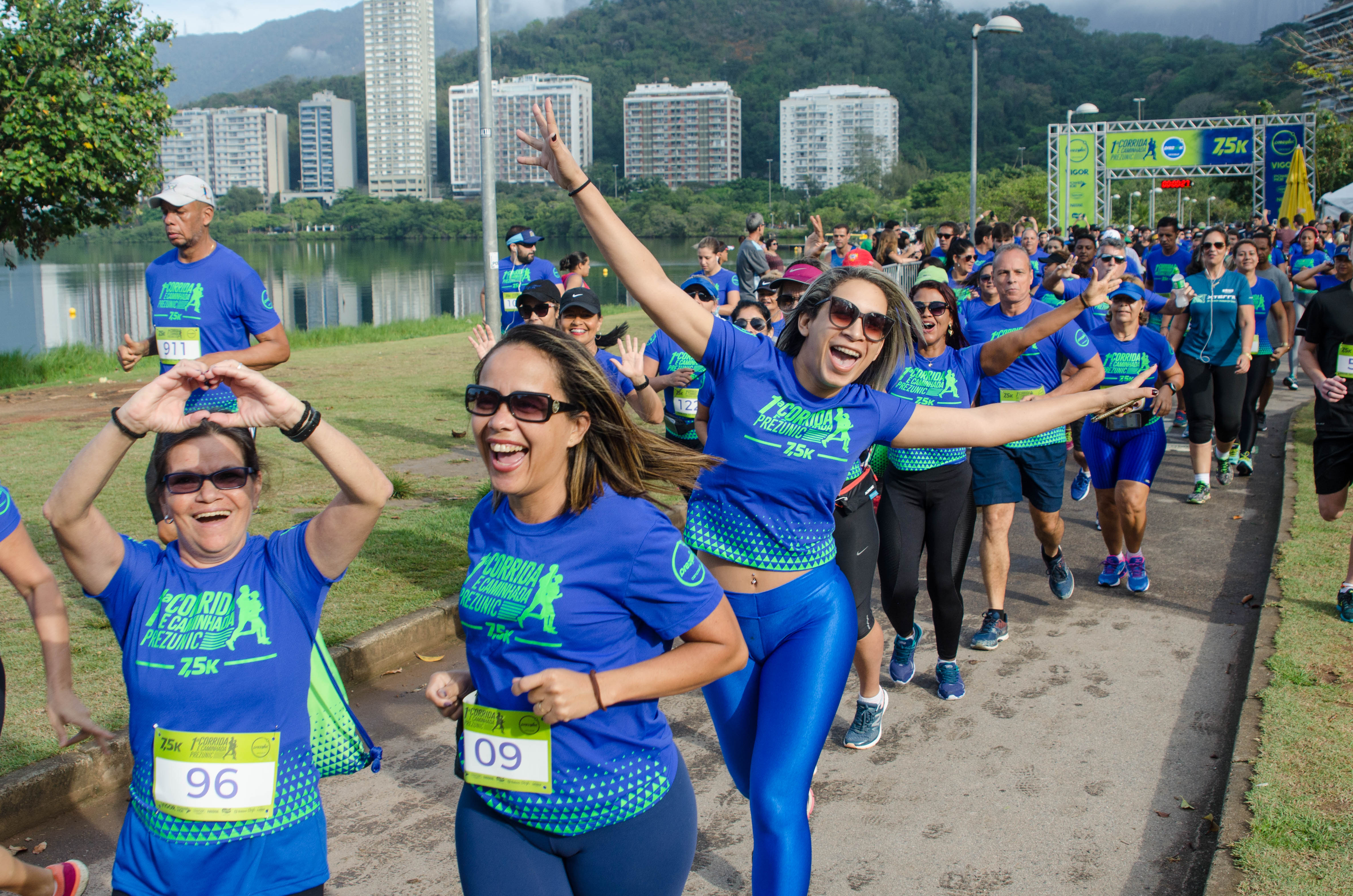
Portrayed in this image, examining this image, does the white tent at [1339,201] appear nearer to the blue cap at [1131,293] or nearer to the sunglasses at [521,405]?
the blue cap at [1131,293]

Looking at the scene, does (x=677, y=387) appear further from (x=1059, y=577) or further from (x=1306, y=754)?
(x=1306, y=754)

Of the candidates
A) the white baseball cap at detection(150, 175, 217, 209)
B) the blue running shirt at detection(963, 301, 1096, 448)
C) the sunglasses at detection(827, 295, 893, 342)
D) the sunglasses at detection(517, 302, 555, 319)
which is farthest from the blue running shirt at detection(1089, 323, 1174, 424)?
the white baseball cap at detection(150, 175, 217, 209)

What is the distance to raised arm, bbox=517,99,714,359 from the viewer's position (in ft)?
11.5

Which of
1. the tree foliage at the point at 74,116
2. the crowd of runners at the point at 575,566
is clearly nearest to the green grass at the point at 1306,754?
the crowd of runners at the point at 575,566

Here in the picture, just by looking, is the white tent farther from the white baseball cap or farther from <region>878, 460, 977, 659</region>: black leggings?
the white baseball cap

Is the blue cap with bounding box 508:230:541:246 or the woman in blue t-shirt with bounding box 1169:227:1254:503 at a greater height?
the blue cap with bounding box 508:230:541:246

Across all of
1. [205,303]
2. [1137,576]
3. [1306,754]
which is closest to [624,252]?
[205,303]

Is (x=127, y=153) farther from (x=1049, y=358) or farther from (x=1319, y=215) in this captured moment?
(x=1319, y=215)

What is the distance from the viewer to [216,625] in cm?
246

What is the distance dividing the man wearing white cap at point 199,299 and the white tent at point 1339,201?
23.3 metres

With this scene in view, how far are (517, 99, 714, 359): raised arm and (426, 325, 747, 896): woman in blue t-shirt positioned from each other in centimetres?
100

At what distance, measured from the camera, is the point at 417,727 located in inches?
210

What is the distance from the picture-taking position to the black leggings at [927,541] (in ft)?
18.3

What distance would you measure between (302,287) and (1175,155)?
151 ft
